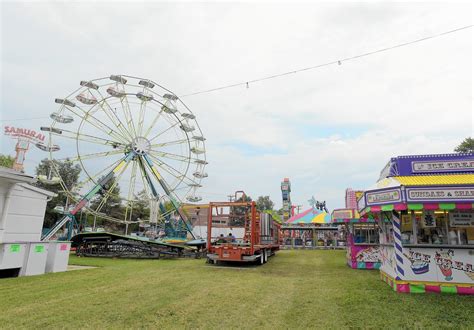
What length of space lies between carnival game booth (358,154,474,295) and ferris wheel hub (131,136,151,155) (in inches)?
704

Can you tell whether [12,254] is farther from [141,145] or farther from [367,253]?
[141,145]

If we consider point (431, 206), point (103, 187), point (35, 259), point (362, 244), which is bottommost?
point (35, 259)

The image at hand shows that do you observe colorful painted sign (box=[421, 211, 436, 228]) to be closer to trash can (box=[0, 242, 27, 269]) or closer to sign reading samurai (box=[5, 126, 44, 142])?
trash can (box=[0, 242, 27, 269])

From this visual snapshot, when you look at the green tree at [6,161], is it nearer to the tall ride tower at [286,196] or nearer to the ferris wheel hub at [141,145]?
the ferris wheel hub at [141,145]

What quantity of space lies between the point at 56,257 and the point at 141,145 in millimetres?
13234

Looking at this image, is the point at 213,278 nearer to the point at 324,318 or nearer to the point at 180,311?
the point at 180,311

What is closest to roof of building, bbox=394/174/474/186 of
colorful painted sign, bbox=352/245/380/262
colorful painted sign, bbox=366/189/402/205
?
colorful painted sign, bbox=366/189/402/205

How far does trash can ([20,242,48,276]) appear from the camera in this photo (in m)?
9.19

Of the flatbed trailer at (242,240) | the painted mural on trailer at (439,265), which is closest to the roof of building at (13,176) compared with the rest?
the flatbed trailer at (242,240)

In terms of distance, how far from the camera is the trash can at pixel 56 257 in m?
10.1

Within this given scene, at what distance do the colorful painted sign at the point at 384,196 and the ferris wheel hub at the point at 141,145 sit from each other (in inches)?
705

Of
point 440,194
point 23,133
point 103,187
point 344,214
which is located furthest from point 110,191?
point 440,194

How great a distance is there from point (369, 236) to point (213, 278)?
959cm

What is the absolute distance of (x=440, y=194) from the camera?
23.7ft
